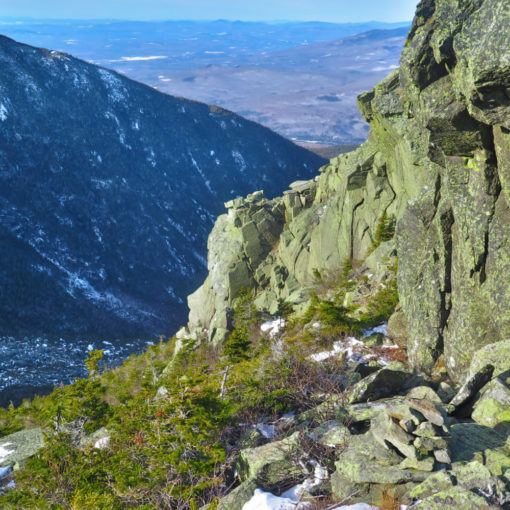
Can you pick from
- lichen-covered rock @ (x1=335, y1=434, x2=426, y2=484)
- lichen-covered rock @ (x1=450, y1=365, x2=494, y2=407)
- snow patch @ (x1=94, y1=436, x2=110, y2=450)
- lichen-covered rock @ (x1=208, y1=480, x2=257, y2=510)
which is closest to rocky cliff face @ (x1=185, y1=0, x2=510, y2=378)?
lichen-covered rock @ (x1=450, y1=365, x2=494, y2=407)

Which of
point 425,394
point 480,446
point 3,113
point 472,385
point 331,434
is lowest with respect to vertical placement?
point 331,434

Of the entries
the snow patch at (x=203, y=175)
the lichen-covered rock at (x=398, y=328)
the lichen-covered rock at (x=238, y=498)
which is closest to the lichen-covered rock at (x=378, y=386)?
the lichen-covered rock at (x=238, y=498)

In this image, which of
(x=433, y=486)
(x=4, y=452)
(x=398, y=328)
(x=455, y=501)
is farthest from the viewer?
(x=4, y=452)

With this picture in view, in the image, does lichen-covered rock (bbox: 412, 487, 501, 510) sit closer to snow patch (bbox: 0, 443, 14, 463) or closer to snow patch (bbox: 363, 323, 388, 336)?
snow patch (bbox: 363, 323, 388, 336)

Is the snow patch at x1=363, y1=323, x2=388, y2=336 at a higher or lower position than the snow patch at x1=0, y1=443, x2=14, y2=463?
higher

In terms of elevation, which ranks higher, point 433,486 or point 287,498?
point 433,486

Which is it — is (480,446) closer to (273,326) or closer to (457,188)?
(457,188)

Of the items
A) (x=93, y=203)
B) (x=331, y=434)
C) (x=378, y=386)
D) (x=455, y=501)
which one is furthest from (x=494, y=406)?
(x=93, y=203)

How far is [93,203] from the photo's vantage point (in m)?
146

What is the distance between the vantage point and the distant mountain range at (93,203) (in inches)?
4459

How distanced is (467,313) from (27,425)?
32.4 meters

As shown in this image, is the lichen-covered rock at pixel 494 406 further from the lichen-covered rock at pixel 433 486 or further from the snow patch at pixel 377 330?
the snow patch at pixel 377 330

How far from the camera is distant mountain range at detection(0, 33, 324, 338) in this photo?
11325 cm

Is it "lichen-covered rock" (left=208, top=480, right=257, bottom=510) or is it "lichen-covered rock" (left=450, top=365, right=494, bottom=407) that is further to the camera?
"lichen-covered rock" (left=450, top=365, right=494, bottom=407)
